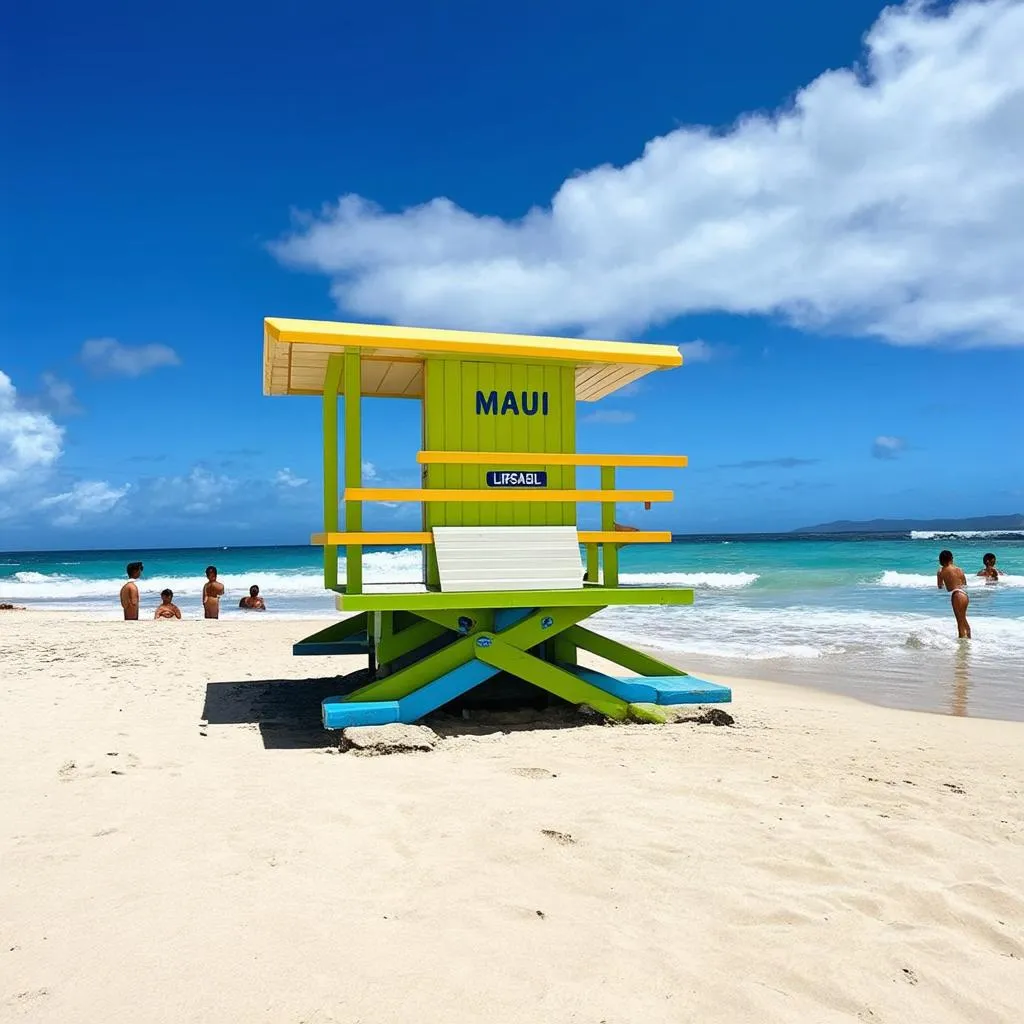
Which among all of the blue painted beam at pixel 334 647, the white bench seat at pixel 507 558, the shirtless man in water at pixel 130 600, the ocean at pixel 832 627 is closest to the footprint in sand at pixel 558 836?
the white bench seat at pixel 507 558

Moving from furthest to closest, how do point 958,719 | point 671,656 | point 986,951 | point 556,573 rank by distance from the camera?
point 671,656 < point 958,719 < point 556,573 < point 986,951

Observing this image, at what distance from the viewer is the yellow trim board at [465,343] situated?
593 cm

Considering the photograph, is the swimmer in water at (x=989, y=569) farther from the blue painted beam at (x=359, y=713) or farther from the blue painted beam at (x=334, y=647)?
the blue painted beam at (x=359, y=713)

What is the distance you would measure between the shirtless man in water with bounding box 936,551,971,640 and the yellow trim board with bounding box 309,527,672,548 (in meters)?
8.96

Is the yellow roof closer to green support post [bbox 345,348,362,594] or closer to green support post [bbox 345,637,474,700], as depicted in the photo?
green support post [bbox 345,348,362,594]

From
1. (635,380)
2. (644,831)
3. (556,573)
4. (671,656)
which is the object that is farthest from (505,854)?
(671,656)

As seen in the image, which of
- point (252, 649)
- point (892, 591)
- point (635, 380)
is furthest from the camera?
point (892, 591)

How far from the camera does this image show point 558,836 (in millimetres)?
3881

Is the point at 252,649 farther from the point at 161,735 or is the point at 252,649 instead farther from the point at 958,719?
the point at 958,719

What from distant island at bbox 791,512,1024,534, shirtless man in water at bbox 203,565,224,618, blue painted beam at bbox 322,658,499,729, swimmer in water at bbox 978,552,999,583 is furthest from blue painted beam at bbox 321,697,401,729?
distant island at bbox 791,512,1024,534

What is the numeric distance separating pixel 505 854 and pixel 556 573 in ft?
9.28

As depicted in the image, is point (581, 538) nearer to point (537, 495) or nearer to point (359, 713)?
point (537, 495)

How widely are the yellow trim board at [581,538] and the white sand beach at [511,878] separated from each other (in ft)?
4.39

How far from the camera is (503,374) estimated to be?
21.2ft
